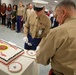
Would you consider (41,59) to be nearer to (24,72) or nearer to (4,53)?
(24,72)

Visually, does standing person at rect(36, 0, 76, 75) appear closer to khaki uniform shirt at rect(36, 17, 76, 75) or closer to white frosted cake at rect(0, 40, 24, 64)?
khaki uniform shirt at rect(36, 17, 76, 75)

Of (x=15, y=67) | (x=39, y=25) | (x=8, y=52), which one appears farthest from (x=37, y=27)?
(x=15, y=67)

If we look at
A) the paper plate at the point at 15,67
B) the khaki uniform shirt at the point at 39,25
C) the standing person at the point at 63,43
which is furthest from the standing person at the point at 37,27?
the standing person at the point at 63,43

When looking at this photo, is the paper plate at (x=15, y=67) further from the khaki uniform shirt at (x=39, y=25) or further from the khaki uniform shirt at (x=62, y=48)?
the khaki uniform shirt at (x=39, y=25)

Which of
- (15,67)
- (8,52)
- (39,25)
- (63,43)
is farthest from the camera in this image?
(39,25)

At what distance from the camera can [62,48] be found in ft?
3.75

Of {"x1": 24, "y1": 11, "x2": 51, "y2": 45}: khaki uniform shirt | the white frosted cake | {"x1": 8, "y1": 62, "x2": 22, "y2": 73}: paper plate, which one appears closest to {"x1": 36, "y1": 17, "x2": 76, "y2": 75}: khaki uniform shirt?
{"x1": 8, "y1": 62, "x2": 22, "y2": 73}: paper plate

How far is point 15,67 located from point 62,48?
2.19 feet

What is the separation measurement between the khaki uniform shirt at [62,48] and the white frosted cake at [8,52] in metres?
0.49

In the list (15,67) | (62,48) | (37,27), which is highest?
(62,48)

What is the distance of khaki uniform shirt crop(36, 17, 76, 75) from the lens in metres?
1.10

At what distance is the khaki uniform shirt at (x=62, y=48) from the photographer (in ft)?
3.61

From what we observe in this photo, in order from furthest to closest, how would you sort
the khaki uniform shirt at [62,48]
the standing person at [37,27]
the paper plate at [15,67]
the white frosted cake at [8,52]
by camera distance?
1. the standing person at [37,27]
2. the white frosted cake at [8,52]
3. the paper plate at [15,67]
4. the khaki uniform shirt at [62,48]

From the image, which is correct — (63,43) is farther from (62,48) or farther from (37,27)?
(37,27)
